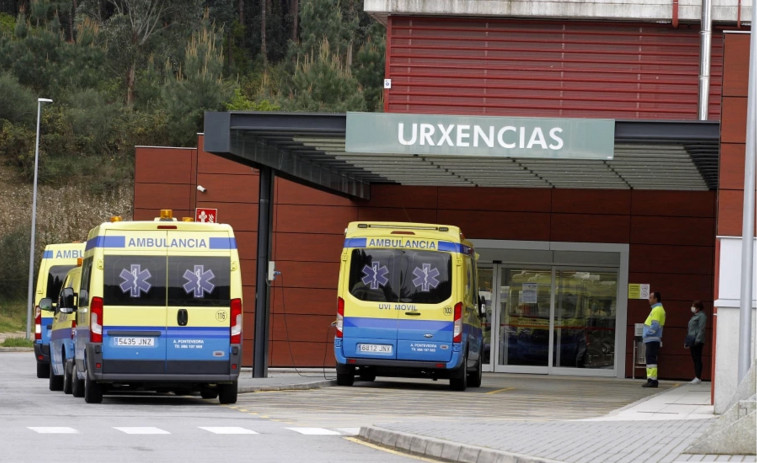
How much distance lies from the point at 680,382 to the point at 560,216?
4329mm

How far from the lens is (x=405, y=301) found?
23.1m

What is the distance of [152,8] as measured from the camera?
70125mm

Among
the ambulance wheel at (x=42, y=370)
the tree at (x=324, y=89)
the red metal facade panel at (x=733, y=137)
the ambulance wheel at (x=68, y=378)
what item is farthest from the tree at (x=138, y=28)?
the red metal facade panel at (x=733, y=137)

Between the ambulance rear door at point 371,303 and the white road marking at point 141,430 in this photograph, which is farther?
the ambulance rear door at point 371,303

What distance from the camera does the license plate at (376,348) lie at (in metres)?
23.0

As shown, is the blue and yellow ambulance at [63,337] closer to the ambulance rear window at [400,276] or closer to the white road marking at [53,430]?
the ambulance rear window at [400,276]

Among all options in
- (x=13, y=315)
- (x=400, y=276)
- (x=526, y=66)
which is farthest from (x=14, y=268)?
(x=400, y=276)

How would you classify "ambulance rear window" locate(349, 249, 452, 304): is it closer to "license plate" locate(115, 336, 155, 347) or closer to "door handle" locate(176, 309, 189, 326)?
"door handle" locate(176, 309, 189, 326)

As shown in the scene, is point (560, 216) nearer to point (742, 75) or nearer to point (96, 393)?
point (742, 75)

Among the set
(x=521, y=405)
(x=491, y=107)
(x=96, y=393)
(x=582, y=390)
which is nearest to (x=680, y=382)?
(x=582, y=390)

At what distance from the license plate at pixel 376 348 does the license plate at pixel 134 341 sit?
18.3 feet

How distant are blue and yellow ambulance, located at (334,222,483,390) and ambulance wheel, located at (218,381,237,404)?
4.39m

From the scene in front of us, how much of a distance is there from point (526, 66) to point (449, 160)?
5.41 metres

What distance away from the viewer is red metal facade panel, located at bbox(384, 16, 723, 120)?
29.4 m
